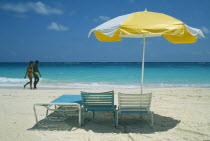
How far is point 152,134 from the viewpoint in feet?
13.6

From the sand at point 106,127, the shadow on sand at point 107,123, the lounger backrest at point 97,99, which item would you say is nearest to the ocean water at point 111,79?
the sand at point 106,127

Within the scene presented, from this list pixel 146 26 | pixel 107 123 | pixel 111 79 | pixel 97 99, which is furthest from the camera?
pixel 111 79

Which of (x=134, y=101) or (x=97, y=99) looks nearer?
(x=134, y=101)

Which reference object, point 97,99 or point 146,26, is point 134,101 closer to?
point 97,99

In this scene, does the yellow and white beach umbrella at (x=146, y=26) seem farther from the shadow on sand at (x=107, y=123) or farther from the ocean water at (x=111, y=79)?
the ocean water at (x=111, y=79)

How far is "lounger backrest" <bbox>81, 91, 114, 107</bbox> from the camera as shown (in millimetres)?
4473

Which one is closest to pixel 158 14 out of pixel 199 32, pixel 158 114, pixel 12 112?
pixel 199 32

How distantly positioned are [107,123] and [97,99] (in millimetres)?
796

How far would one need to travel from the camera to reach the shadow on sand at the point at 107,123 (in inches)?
175

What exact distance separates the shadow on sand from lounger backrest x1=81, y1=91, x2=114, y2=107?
1.78ft

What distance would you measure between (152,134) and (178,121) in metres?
1.25

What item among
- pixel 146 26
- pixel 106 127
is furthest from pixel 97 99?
pixel 146 26

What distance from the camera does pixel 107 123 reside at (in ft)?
16.1

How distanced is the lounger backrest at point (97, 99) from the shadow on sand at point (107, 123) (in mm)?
543
